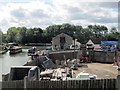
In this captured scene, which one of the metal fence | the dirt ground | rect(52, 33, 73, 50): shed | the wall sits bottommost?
the dirt ground

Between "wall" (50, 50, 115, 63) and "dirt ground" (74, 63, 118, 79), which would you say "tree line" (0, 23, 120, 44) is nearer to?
"wall" (50, 50, 115, 63)

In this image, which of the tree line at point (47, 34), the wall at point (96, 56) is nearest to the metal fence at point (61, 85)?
the wall at point (96, 56)

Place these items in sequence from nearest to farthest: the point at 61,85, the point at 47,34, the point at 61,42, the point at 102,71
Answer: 1. the point at 61,85
2. the point at 102,71
3. the point at 61,42
4. the point at 47,34

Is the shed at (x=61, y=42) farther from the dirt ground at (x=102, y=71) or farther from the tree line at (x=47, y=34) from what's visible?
the dirt ground at (x=102, y=71)

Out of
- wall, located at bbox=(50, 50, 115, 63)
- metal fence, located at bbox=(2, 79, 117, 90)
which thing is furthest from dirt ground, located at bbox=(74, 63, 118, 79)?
metal fence, located at bbox=(2, 79, 117, 90)

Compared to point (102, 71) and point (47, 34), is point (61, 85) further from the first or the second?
point (47, 34)

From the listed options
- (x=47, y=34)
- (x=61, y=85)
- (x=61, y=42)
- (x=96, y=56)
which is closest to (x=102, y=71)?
(x=96, y=56)

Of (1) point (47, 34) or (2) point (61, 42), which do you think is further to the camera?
(1) point (47, 34)

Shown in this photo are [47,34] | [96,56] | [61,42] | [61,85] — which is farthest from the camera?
[47,34]

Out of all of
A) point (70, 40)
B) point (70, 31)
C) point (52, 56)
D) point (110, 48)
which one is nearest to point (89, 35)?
point (70, 31)

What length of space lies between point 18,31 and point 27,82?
45781 mm

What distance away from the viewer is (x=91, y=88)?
20.7 feet

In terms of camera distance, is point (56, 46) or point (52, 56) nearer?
point (52, 56)

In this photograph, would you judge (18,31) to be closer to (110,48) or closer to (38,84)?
(110,48)
